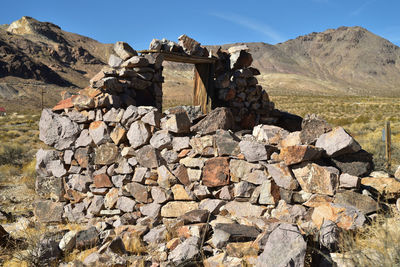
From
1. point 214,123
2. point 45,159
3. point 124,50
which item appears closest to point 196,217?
point 214,123

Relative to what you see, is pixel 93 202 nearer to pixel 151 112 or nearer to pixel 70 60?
pixel 151 112

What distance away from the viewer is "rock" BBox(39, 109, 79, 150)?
5.90 m

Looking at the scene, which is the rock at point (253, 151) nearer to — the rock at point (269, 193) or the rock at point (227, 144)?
the rock at point (227, 144)

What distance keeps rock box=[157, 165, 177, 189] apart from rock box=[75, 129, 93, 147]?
1.56m

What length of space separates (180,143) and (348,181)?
238cm

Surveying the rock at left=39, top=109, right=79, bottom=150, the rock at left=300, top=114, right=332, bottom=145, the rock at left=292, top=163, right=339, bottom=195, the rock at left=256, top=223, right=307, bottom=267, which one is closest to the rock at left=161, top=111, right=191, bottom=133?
the rock at left=300, top=114, right=332, bottom=145

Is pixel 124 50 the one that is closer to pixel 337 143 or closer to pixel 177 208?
pixel 177 208

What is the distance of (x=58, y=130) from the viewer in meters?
5.96

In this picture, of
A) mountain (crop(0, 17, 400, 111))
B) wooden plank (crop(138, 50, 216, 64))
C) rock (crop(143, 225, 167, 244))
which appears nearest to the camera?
rock (crop(143, 225, 167, 244))

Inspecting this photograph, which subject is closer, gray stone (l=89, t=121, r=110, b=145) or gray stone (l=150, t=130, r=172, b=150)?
gray stone (l=150, t=130, r=172, b=150)

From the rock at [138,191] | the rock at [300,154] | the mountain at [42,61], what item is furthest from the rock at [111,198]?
the mountain at [42,61]

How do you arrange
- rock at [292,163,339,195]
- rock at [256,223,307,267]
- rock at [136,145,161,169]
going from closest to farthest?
rock at [256,223,307,267]
rock at [292,163,339,195]
rock at [136,145,161,169]

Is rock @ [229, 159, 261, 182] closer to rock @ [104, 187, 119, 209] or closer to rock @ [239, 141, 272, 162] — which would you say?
rock @ [239, 141, 272, 162]

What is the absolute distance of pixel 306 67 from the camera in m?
156
